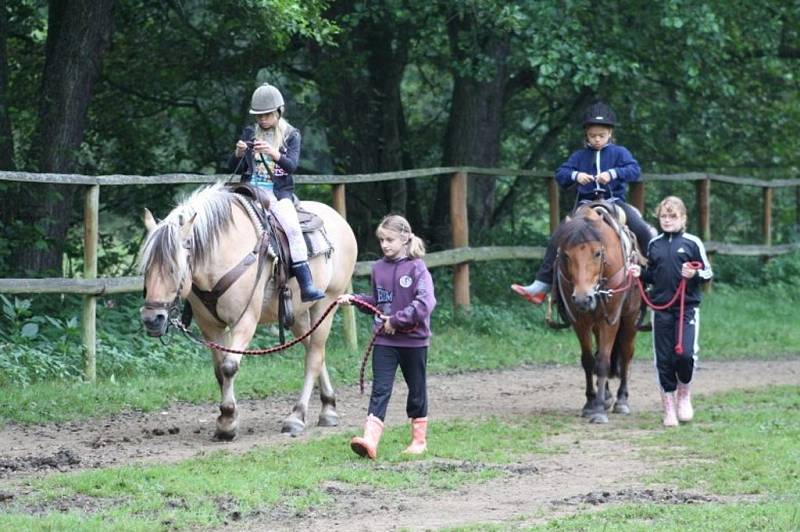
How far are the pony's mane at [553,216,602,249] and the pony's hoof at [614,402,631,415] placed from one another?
54.9 inches

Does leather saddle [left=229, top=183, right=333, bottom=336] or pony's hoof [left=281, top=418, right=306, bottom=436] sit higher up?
leather saddle [left=229, top=183, right=333, bottom=336]

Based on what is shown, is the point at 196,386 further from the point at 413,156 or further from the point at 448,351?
the point at 413,156

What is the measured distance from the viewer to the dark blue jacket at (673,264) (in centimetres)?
1021

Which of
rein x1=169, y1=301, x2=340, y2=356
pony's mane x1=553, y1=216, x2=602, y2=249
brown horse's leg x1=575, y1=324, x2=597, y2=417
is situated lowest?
brown horse's leg x1=575, y1=324, x2=597, y2=417

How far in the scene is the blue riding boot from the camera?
32.1ft

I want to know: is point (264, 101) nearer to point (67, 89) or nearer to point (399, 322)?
point (399, 322)

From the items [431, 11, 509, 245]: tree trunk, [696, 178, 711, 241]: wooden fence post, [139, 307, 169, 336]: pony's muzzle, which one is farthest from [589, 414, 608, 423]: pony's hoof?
[696, 178, 711, 241]: wooden fence post

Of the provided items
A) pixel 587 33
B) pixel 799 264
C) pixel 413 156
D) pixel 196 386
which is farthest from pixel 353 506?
pixel 799 264

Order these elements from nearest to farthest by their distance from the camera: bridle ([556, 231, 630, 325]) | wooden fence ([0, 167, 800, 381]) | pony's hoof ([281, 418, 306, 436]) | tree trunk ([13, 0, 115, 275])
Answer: pony's hoof ([281, 418, 306, 436]), bridle ([556, 231, 630, 325]), wooden fence ([0, 167, 800, 381]), tree trunk ([13, 0, 115, 275])

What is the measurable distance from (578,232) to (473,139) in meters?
7.31

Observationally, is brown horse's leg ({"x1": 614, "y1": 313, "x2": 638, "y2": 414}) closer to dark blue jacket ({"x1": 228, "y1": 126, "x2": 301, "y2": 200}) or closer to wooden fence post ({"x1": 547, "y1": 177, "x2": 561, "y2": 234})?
dark blue jacket ({"x1": 228, "y1": 126, "x2": 301, "y2": 200})

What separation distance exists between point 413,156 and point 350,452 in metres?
10.8

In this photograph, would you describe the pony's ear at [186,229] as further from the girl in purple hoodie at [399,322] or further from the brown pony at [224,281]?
the girl in purple hoodie at [399,322]

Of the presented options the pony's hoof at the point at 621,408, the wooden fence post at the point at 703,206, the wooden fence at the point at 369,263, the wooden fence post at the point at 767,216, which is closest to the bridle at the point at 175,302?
the wooden fence at the point at 369,263
